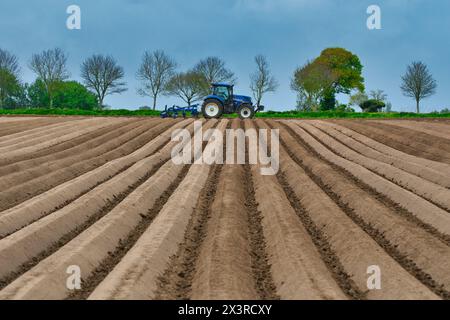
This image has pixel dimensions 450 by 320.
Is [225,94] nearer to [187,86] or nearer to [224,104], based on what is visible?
[224,104]

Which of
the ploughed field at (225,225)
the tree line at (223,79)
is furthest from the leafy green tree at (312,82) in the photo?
the ploughed field at (225,225)

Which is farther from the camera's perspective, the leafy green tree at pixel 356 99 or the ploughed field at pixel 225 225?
the leafy green tree at pixel 356 99

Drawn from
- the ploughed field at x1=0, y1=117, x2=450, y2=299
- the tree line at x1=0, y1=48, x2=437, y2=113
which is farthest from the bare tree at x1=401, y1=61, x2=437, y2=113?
the ploughed field at x1=0, y1=117, x2=450, y2=299

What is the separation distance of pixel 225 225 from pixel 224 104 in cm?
2026

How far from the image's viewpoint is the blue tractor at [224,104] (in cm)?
2927

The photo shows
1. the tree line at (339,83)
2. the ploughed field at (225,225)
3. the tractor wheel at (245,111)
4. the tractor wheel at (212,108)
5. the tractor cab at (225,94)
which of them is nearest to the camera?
the ploughed field at (225,225)

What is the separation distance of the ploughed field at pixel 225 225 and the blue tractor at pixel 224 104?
10569 mm

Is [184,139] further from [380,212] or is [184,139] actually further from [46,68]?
[46,68]

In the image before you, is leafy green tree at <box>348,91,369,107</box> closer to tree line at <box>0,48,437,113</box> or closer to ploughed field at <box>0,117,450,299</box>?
tree line at <box>0,48,437,113</box>

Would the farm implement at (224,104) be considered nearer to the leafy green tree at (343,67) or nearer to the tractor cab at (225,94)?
the tractor cab at (225,94)

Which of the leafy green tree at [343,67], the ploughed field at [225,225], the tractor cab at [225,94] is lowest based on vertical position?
the ploughed field at [225,225]

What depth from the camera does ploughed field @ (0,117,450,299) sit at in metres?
7.05

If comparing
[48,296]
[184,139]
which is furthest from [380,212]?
[184,139]

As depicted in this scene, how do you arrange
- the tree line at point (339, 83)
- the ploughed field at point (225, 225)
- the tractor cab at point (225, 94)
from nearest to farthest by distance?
1. the ploughed field at point (225, 225)
2. the tractor cab at point (225, 94)
3. the tree line at point (339, 83)
